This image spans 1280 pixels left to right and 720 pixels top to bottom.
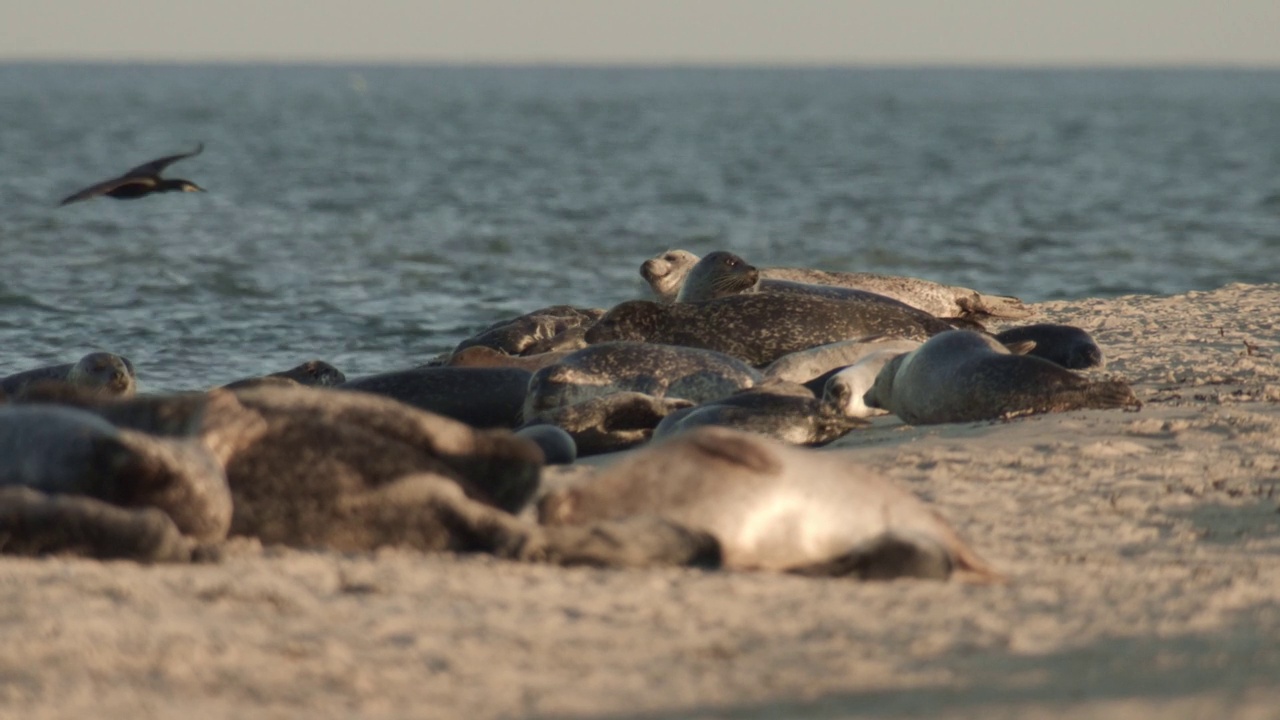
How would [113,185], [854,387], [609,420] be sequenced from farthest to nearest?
[113,185] < [854,387] < [609,420]

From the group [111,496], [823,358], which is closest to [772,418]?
[823,358]

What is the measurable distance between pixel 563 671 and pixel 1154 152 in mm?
41349

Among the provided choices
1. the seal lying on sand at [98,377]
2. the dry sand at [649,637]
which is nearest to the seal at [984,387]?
the dry sand at [649,637]

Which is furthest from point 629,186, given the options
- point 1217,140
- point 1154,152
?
point 1217,140

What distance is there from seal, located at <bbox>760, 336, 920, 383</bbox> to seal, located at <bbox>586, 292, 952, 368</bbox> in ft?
1.69

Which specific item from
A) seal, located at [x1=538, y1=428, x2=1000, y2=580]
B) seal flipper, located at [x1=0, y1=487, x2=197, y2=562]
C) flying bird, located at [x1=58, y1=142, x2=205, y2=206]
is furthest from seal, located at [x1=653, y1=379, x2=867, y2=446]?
flying bird, located at [x1=58, y1=142, x2=205, y2=206]

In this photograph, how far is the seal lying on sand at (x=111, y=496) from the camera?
12.6ft

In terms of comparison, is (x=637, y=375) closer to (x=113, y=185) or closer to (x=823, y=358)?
(x=823, y=358)

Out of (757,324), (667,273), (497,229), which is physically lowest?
(497,229)

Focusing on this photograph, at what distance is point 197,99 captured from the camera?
9038 cm

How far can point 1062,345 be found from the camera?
28.1 feet

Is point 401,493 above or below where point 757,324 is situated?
above

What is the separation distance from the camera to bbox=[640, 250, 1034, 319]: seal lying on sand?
11.1m

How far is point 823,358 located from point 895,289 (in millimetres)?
3021
